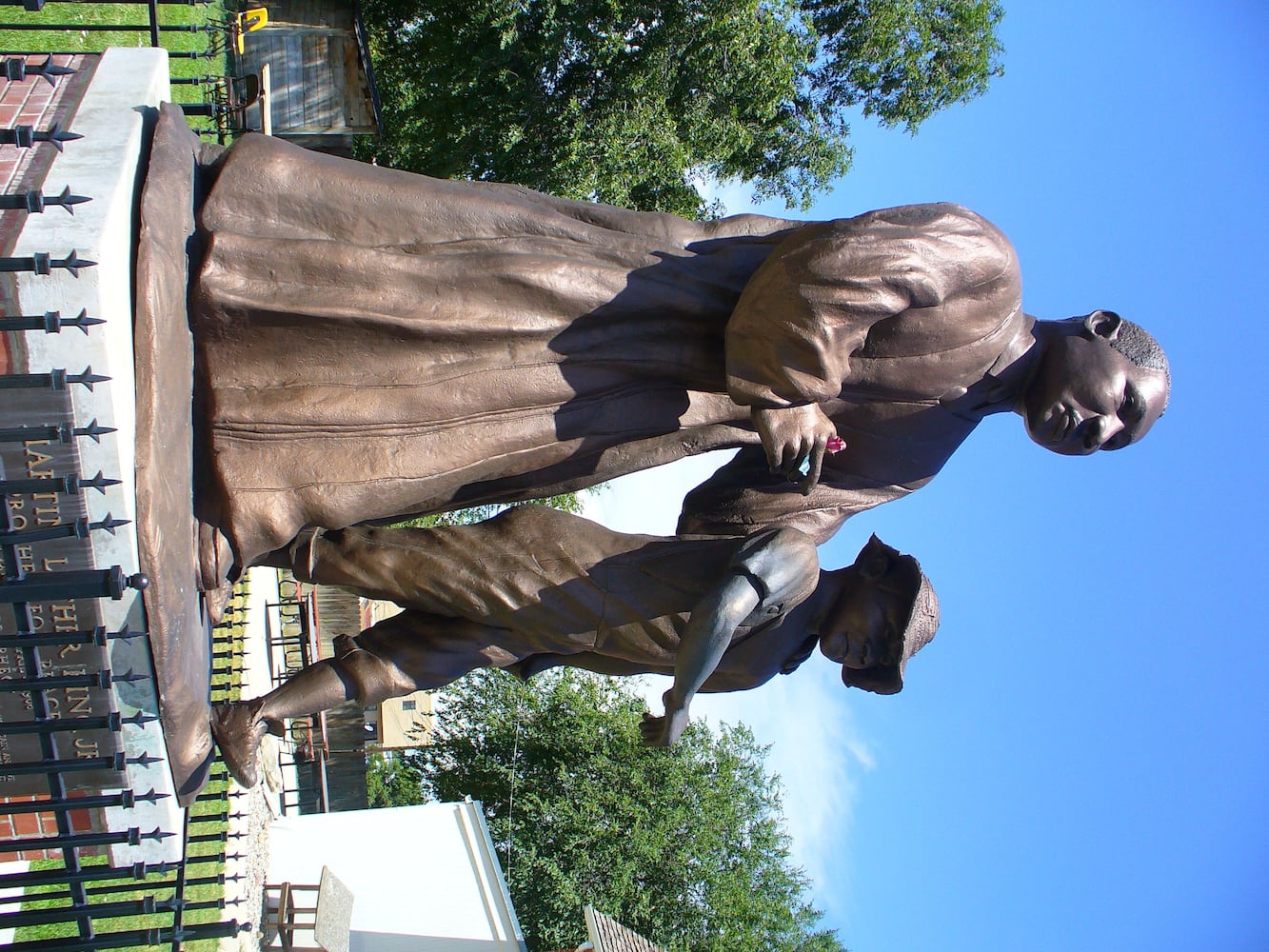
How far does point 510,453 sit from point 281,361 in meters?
0.96

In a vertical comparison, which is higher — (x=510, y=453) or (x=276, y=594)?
(x=510, y=453)

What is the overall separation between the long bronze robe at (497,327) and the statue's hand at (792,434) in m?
0.09

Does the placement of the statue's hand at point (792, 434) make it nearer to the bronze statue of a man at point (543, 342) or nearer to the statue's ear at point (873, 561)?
the bronze statue of a man at point (543, 342)

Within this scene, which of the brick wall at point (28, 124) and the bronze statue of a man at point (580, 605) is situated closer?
the brick wall at point (28, 124)

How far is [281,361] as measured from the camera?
3910 millimetres

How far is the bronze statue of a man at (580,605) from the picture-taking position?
4.30 m

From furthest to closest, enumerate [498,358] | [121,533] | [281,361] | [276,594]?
1. [276,594]
2. [498,358]
3. [281,361]
4. [121,533]

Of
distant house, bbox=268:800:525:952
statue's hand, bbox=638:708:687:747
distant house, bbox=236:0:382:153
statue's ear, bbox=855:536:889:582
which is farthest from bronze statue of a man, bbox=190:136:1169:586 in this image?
distant house, bbox=236:0:382:153

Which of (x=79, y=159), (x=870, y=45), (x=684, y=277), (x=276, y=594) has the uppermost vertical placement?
(x=870, y=45)

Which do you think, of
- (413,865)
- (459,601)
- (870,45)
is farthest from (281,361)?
(870,45)

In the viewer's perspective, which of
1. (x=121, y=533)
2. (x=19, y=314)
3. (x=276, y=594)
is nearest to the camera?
(x=19, y=314)

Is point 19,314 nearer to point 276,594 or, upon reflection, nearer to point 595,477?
point 595,477

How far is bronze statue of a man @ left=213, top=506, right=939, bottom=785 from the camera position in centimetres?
430

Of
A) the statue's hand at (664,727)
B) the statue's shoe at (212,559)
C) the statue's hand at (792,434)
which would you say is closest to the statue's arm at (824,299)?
the statue's hand at (792,434)
